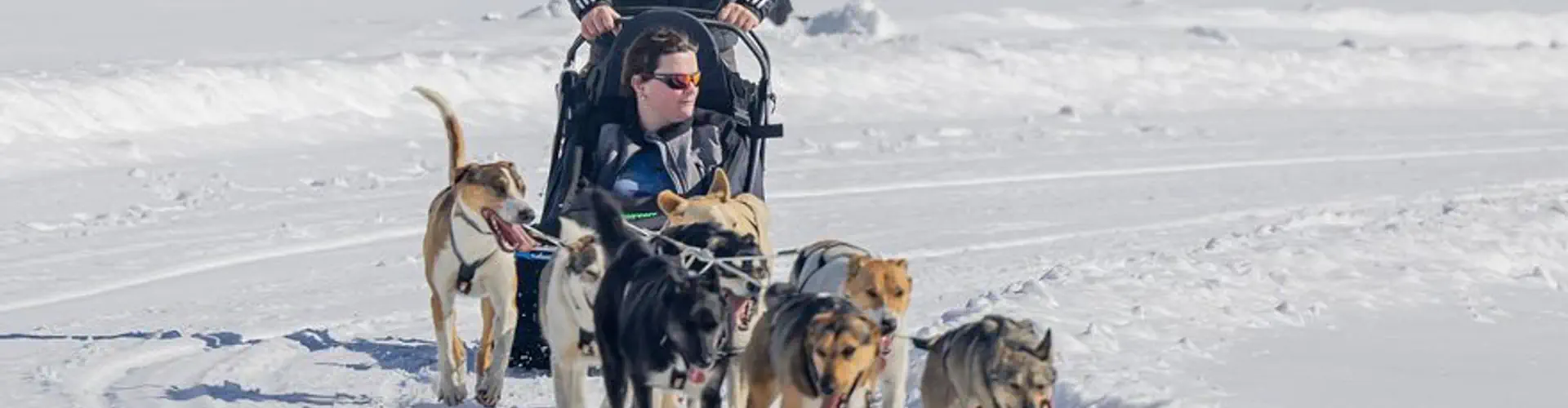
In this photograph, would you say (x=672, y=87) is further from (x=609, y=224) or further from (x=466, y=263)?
(x=609, y=224)

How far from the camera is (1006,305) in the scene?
8602mm

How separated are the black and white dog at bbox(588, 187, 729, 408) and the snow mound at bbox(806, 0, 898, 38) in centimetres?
1767

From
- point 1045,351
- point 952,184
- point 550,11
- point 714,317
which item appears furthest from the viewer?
point 550,11

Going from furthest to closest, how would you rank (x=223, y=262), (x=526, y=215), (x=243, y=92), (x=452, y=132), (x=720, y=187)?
1. (x=243, y=92)
2. (x=223, y=262)
3. (x=452, y=132)
4. (x=720, y=187)
5. (x=526, y=215)

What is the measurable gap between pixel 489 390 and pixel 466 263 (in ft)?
1.26

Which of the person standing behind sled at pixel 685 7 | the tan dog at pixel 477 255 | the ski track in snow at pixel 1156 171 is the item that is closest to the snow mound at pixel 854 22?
the ski track in snow at pixel 1156 171

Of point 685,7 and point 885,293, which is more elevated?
point 685,7

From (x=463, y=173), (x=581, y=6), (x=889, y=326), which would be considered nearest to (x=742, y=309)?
(x=889, y=326)

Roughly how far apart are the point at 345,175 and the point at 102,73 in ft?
14.0

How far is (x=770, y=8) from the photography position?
9625 mm

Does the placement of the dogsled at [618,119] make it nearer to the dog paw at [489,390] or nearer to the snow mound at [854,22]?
the dog paw at [489,390]

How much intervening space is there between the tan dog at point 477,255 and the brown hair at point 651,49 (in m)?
0.60

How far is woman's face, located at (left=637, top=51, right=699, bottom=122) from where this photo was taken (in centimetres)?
784

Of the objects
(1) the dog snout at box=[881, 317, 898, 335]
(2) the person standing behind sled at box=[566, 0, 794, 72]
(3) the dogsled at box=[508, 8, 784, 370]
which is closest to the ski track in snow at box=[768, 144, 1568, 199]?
(2) the person standing behind sled at box=[566, 0, 794, 72]
